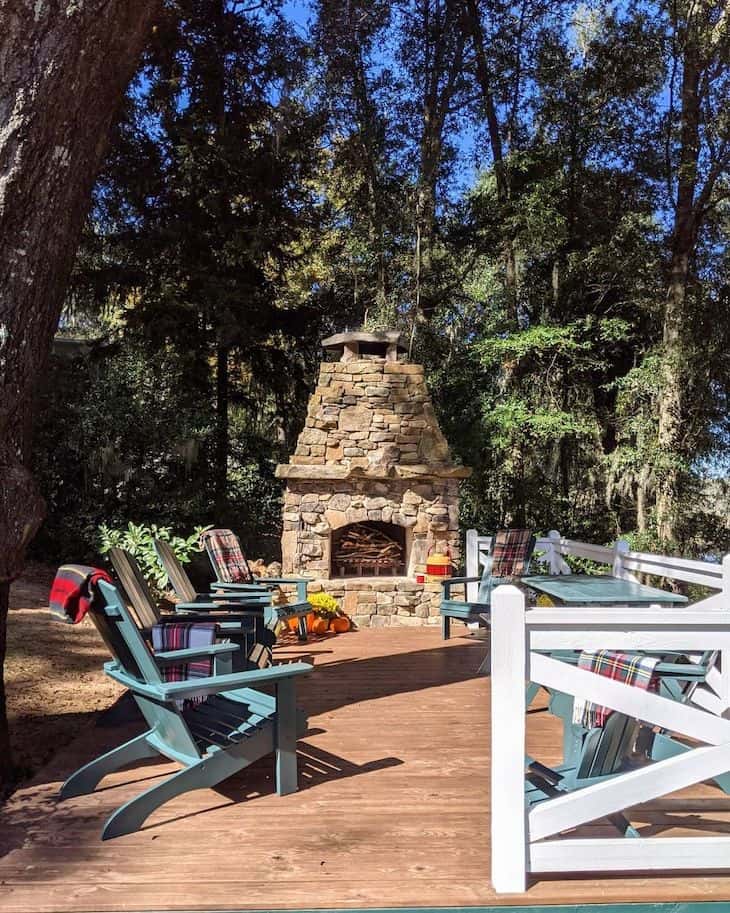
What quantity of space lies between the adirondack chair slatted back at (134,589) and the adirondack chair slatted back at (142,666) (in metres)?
0.59

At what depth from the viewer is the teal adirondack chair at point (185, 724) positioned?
265 centimetres

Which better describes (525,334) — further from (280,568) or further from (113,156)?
(113,156)

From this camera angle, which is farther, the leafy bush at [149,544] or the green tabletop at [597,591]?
the leafy bush at [149,544]

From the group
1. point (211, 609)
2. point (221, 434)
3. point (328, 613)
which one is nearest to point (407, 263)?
point (221, 434)

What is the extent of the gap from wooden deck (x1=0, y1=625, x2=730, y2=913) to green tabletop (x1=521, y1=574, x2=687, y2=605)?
78 cm

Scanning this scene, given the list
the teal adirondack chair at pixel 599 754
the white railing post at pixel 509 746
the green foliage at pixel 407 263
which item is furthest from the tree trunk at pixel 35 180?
the green foliage at pixel 407 263

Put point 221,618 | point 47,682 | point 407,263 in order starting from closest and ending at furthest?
1. point 221,618
2. point 47,682
3. point 407,263

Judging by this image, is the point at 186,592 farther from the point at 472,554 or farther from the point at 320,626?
the point at 472,554

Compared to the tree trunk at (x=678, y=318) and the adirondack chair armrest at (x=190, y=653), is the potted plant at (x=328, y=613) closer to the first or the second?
the adirondack chair armrest at (x=190, y=653)

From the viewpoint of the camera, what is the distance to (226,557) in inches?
233

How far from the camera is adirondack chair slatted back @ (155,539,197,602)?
464 centimetres

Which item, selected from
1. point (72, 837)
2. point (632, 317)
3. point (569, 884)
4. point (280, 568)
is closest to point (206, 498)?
point (280, 568)

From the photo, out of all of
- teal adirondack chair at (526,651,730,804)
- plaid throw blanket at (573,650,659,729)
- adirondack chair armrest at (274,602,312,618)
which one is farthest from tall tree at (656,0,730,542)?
plaid throw blanket at (573,650,659,729)

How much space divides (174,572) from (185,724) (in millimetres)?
2080
